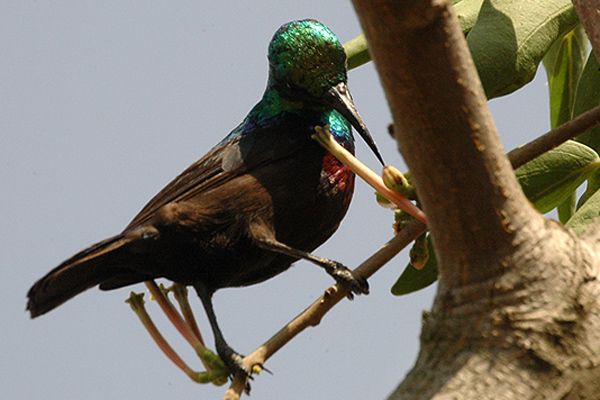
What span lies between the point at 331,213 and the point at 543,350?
2.25 m

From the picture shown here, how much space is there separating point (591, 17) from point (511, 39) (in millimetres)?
355

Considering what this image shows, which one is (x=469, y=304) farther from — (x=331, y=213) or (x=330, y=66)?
(x=330, y=66)

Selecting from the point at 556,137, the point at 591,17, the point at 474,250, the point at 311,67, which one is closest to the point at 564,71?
the point at 591,17

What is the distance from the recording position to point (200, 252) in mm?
3580

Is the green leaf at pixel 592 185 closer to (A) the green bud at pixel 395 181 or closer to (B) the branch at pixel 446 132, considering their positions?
(A) the green bud at pixel 395 181

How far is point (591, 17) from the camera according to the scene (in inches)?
82.0

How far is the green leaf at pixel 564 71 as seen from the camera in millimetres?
2961

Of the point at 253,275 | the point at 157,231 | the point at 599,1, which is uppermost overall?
the point at 599,1

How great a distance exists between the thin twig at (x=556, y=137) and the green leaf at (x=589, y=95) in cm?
75

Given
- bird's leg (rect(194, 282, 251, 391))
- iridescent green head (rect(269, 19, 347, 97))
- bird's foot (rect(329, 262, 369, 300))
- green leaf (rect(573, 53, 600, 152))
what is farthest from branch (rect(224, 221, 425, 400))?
iridescent green head (rect(269, 19, 347, 97))

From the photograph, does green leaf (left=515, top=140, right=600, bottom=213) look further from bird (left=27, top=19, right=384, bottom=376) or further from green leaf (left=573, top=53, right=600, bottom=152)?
bird (left=27, top=19, right=384, bottom=376)

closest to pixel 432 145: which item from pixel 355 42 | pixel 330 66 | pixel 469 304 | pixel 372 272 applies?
pixel 469 304

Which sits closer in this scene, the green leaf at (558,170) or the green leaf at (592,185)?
the green leaf at (558,170)

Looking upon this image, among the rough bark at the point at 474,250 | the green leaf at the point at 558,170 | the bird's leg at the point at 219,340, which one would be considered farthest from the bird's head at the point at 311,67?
the rough bark at the point at 474,250
